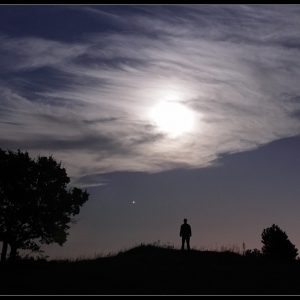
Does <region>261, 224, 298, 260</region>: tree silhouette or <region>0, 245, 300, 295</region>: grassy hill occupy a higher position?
<region>261, 224, 298, 260</region>: tree silhouette

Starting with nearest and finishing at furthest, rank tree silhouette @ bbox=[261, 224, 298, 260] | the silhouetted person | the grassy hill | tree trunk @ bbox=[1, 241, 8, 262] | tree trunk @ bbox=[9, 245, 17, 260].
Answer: the grassy hill < the silhouetted person < tree trunk @ bbox=[1, 241, 8, 262] < tree trunk @ bbox=[9, 245, 17, 260] < tree silhouette @ bbox=[261, 224, 298, 260]

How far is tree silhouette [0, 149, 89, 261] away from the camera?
164 ft

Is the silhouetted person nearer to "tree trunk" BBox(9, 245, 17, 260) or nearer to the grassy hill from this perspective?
Result: the grassy hill

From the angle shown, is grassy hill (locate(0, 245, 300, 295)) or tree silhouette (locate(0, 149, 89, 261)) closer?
grassy hill (locate(0, 245, 300, 295))

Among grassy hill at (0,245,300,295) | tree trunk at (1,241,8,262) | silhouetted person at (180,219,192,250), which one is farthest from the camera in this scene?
tree trunk at (1,241,8,262)

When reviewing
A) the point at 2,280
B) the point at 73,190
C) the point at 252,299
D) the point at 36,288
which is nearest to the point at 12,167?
the point at 73,190

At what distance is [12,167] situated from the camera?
170ft

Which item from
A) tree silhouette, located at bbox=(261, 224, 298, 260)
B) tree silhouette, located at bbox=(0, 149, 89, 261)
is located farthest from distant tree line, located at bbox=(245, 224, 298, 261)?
tree silhouette, located at bbox=(0, 149, 89, 261)

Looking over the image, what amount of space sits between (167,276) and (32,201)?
25572 mm

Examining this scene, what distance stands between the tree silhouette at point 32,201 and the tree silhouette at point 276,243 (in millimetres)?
33985

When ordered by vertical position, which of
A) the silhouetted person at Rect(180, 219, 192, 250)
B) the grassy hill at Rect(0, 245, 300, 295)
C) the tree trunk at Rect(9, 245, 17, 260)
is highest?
the silhouetted person at Rect(180, 219, 192, 250)

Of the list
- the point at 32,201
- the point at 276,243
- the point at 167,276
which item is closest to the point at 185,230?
the point at 167,276

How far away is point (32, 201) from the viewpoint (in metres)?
50.5

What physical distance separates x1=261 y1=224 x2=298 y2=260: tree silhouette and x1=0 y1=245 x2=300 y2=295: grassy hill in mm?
37847
